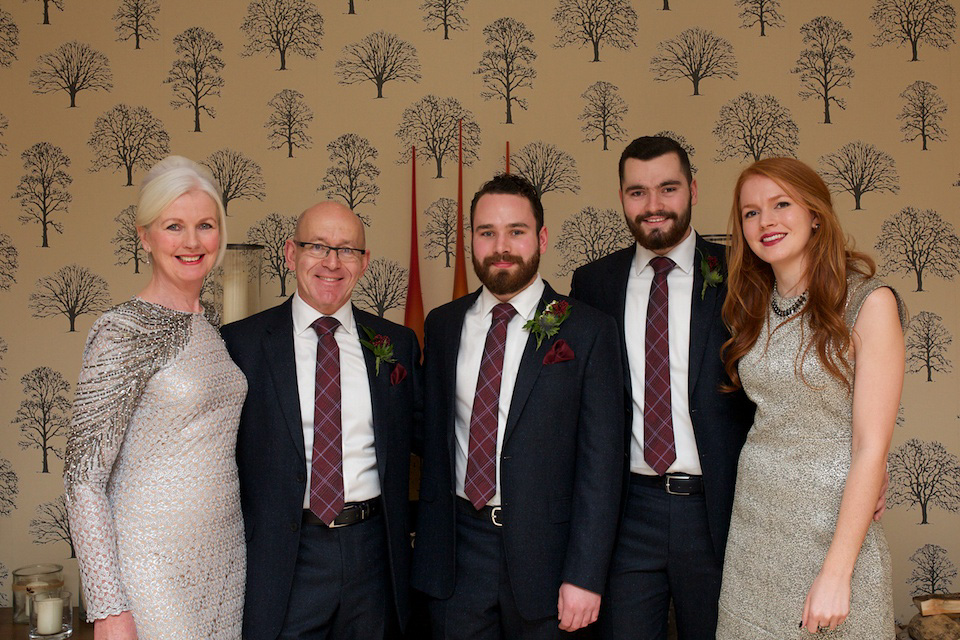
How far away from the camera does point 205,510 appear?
1.97m

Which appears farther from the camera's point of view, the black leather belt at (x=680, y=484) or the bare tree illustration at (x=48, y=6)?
the bare tree illustration at (x=48, y=6)

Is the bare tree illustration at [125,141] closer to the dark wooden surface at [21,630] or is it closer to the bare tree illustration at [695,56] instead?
the dark wooden surface at [21,630]

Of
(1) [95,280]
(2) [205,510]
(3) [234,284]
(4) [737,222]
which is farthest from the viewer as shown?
(1) [95,280]

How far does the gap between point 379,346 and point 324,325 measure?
173 millimetres

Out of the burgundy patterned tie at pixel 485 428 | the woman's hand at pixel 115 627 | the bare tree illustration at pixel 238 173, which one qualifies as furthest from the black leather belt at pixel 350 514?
the bare tree illustration at pixel 238 173

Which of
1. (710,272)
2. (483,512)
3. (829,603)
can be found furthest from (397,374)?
(829,603)

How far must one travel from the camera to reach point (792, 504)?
1892 mm

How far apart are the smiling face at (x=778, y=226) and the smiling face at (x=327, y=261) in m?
1.14

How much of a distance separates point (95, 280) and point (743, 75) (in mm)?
3132

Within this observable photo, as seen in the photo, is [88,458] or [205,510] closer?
[88,458]

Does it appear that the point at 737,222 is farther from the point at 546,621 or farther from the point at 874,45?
the point at 874,45

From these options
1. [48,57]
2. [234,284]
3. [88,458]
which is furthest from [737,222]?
[48,57]

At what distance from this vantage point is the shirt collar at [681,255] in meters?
2.40

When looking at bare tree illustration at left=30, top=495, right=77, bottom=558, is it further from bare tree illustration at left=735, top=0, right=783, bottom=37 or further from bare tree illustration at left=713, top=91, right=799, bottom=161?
bare tree illustration at left=735, top=0, right=783, bottom=37
